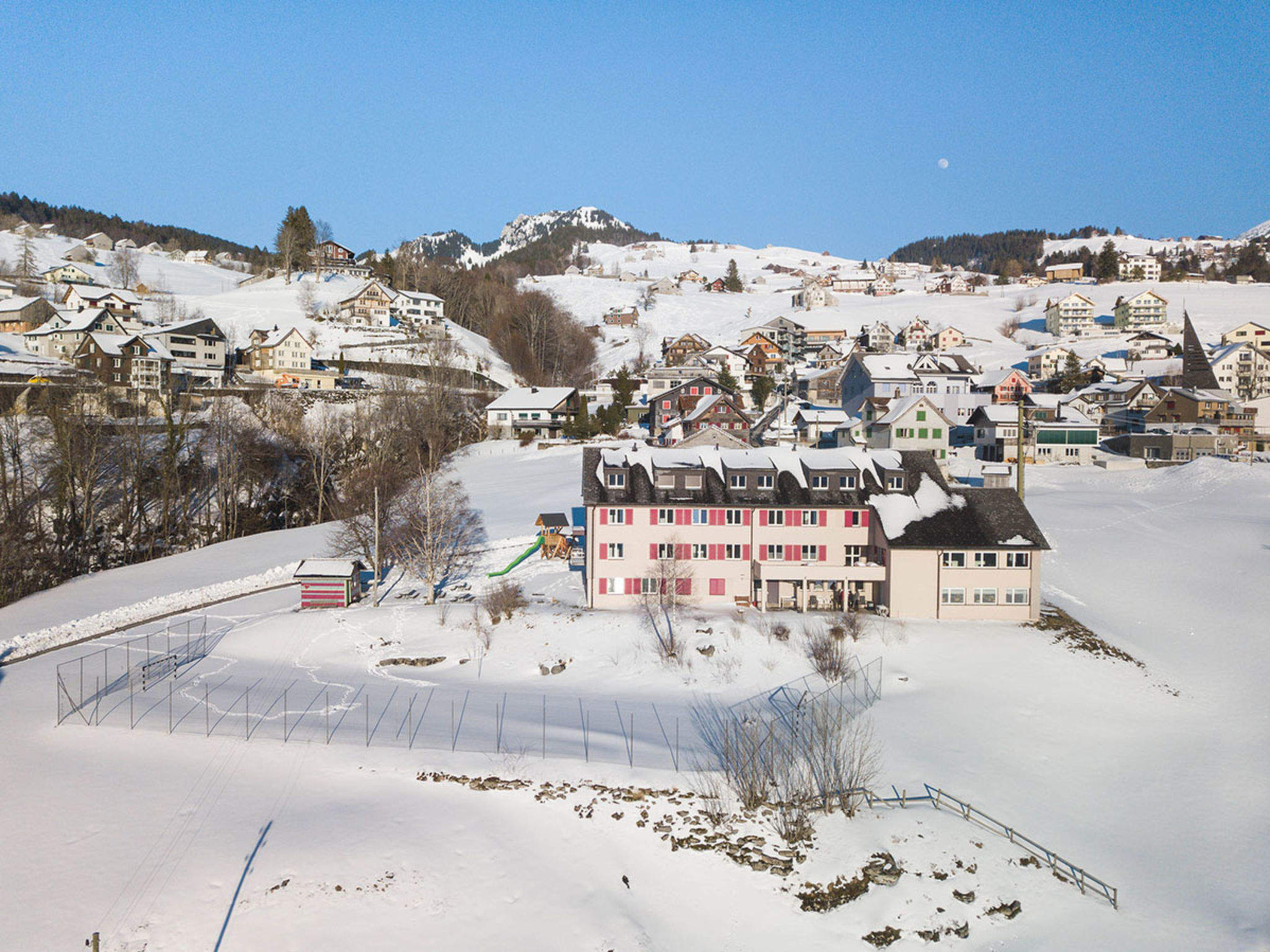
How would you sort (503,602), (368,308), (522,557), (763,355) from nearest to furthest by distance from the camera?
(503,602), (522,557), (368,308), (763,355)

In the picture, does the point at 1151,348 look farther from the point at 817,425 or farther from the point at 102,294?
the point at 102,294

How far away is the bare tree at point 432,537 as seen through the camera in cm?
3678

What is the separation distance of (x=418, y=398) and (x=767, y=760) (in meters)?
63.5

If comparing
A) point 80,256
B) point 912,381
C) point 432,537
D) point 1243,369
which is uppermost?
point 80,256

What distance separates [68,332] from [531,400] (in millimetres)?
49646

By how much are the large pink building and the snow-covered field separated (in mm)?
2029

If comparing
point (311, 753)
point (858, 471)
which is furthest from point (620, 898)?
point (858, 471)

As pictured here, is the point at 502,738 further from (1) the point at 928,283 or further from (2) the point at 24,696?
(1) the point at 928,283

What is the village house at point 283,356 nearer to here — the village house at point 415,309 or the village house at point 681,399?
the village house at point 415,309

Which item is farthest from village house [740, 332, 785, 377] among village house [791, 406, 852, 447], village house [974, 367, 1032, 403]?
village house [791, 406, 852, 447]

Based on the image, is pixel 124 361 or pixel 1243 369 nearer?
pixel 124 361

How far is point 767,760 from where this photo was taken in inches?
759

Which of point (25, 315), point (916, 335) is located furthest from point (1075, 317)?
point (25, 315)

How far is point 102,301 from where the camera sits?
347 ft
